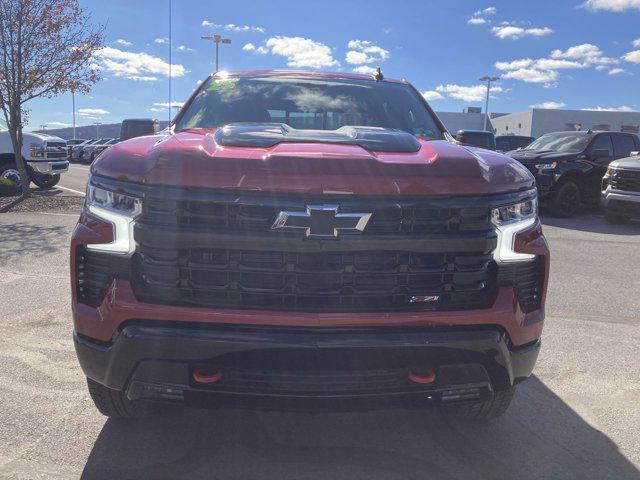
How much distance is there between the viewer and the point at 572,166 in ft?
36.3

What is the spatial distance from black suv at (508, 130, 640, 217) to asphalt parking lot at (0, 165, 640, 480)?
778 cm

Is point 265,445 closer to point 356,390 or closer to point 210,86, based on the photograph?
point 356,390

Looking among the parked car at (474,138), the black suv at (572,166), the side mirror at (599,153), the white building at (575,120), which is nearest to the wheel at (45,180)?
the black suv at (572,166)

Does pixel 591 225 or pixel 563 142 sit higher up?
pixel 563 142

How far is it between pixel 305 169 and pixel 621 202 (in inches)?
395

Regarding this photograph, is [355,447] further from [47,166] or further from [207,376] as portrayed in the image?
[47,166]

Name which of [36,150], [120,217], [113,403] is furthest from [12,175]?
[120,217]

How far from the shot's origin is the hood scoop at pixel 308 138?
7.35 ft

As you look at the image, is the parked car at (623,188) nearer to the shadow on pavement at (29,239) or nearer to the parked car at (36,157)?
the shadow on pavement at (29,239)

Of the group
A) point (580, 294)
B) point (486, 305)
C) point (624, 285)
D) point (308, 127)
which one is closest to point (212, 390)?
point (486, 305)

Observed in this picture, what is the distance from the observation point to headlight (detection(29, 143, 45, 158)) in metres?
13.2

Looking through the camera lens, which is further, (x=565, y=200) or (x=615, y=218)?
(x=565, y=200)

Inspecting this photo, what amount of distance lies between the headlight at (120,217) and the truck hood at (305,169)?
84mm

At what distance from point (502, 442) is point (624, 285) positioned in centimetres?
409
